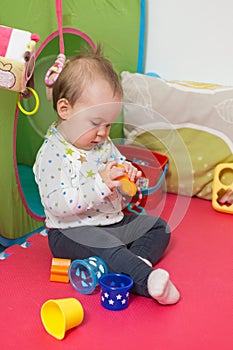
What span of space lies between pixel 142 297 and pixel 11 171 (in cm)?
46

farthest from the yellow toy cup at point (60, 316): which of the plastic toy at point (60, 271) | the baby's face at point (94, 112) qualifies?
the baby's face at point (94, 112)

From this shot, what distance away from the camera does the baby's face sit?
3.79 ft

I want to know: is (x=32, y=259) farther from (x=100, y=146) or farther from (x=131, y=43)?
(x=131, y=43)

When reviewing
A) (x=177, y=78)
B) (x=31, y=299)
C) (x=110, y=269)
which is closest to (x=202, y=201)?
(x=177, y=78)

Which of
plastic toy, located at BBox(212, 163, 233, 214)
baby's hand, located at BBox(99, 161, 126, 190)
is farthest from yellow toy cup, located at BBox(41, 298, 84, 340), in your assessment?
plastic toy, located at BBox(212, 163, 233, 214)

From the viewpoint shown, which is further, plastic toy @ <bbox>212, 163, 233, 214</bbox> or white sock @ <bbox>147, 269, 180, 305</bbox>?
plastic toy @ <bbox>212, 163, 233, 214</bbox>

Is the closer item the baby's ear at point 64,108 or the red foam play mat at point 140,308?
the red foam play mat at point 140,308

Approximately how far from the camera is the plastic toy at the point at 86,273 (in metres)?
A: 1.16

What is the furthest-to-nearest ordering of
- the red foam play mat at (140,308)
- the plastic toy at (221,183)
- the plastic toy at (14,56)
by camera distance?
1. the plastic toy at (221,183)
2. the plastic toy at (14,56)
3. the red foam play mat at (140,308)

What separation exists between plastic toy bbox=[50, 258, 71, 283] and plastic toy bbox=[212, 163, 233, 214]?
58 cm

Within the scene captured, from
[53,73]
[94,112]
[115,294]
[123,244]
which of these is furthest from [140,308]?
A: [53,73]

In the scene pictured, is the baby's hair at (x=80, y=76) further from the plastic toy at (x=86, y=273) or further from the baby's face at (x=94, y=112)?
the plastic toy at (x=86, y=273)

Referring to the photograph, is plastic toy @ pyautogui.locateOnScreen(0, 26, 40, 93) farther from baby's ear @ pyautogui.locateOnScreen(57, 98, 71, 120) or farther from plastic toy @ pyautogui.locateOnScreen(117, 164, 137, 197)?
plastic toy @ pyautogui.locateOnScreen(117, 164, 137, 197)

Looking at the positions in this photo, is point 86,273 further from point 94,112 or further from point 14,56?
point 14,56
